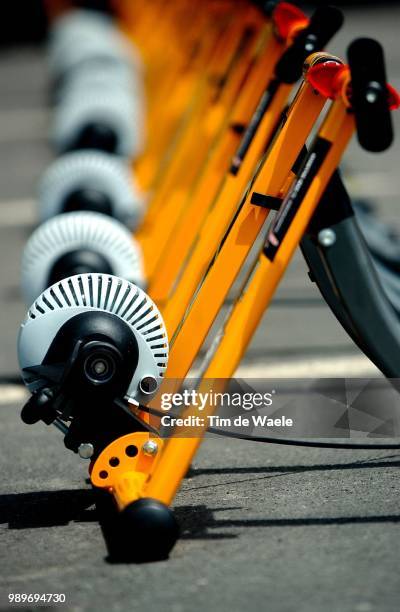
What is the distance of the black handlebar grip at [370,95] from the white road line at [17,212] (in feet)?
24.2

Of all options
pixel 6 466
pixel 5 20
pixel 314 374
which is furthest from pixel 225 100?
pixel 5 20

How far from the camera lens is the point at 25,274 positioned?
581cm

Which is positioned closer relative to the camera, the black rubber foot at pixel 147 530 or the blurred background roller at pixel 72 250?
the black rubber foot at pixel 147 530

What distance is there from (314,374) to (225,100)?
5.69 ft

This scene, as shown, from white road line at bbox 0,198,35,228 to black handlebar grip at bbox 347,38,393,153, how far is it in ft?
Answer: 24.2

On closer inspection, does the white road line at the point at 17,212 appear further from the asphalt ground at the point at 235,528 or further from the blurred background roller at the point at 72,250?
the blurred background roller at the point at 72,250

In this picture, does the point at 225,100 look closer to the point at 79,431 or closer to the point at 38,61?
the point at 79,431

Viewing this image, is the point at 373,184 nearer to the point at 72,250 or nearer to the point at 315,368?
the point at 315,368

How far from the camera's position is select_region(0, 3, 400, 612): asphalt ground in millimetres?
3502

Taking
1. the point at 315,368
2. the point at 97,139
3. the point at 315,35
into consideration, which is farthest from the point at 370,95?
the point at 97,139

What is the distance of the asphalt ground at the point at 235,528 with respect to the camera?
350 centimetres

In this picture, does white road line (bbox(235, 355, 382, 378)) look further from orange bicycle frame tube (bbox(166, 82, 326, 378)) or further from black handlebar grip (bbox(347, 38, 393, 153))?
black handlebar grip (bbox(347, 38, 393, 153))

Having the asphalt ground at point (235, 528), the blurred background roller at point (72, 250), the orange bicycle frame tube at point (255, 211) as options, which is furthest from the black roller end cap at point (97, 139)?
the orange bicycle frame tube at point (255, 211)

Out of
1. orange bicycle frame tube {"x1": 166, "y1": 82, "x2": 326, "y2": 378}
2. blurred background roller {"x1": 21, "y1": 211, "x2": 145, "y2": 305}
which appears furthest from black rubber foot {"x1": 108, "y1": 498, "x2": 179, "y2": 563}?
blurred background roller {"x1": 21, "y1": 211, "x2": 145, "y2": 305}
